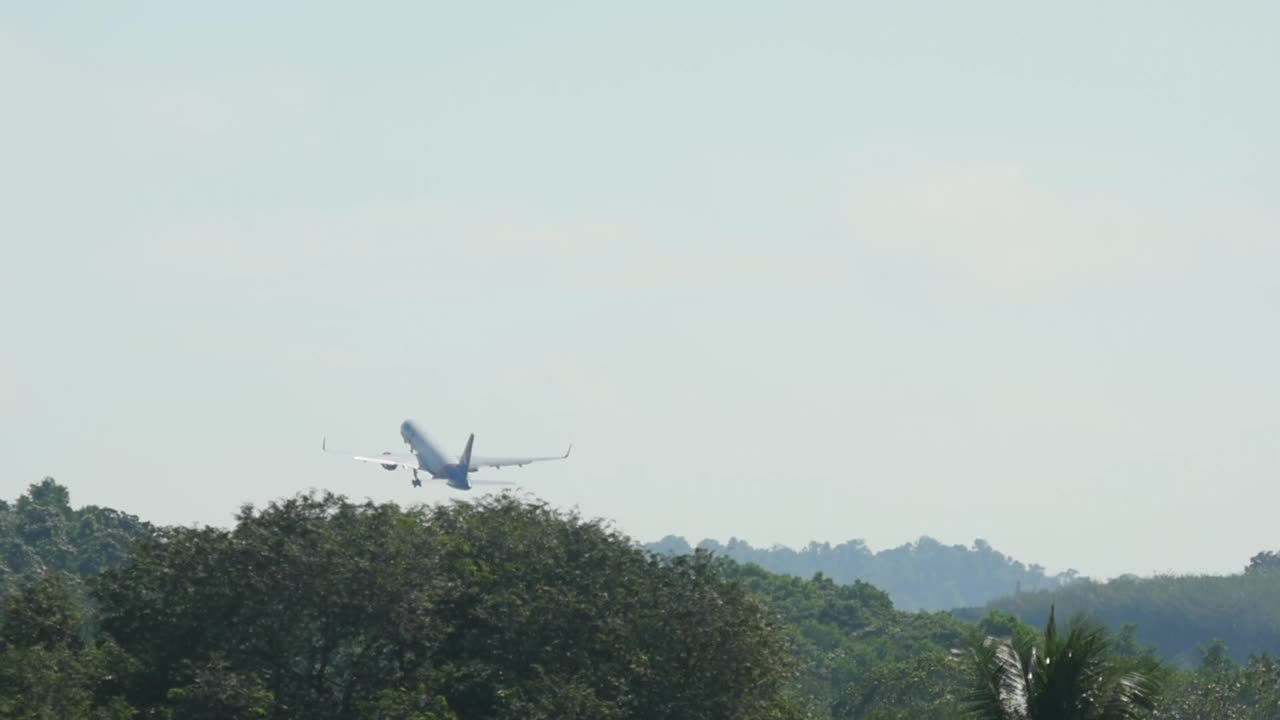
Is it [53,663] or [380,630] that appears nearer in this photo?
[53,663]

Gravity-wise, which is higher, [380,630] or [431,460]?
[431,460]

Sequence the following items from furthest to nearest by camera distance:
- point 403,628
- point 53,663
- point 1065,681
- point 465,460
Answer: point 465,460 → point 403,628 → point 53,663 → point 1065,681

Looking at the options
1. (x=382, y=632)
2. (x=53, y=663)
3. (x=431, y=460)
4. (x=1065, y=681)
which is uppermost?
(x=431, y=460)

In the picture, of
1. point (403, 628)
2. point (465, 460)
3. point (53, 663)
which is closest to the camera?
point (53, 663)

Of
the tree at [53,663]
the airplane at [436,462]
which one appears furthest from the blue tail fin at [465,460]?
the tree at [53,663]

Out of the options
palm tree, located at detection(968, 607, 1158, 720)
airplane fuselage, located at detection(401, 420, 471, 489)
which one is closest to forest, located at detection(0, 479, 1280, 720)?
palm tree, located at detection(968, 607, 1158, 720)

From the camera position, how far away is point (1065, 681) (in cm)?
3831

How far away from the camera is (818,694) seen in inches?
7052

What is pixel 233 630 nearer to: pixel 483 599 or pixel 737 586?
pixel 483 599

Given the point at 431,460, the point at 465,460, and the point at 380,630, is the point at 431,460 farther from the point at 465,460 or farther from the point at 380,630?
the point at 380,630

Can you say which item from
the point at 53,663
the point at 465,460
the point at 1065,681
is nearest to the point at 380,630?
the point at 53,663

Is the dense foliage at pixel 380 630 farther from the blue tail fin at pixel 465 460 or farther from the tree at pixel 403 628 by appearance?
the blue tail fin at pixel 465 460

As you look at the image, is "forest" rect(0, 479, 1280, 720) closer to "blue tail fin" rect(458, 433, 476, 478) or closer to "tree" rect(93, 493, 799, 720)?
"tree" rect(93, 493, 799, 720)

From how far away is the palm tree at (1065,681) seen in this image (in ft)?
125
